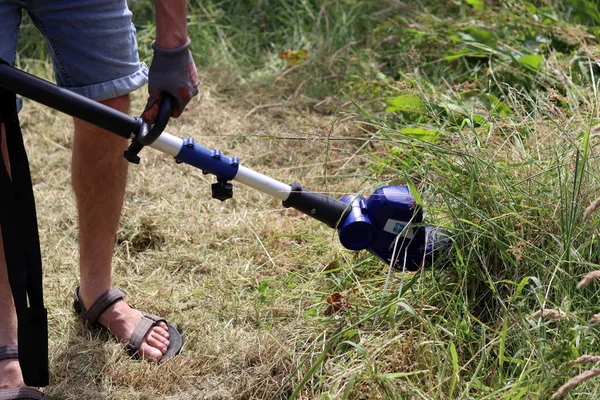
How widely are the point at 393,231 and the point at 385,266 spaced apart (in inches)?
12.1

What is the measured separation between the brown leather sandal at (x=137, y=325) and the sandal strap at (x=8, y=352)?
0.86 feet

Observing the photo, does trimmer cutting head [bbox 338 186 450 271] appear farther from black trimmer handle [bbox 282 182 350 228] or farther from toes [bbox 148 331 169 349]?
toes [bbox 148 331 169 349]

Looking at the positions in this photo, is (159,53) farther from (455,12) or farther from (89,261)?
(455,12)

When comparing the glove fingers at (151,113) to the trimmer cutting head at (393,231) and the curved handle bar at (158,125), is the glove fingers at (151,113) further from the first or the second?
the trimmer cutting head at (393,231)

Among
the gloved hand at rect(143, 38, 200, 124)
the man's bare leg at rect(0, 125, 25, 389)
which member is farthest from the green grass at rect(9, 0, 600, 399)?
the gloved hand at rect(143, 38, 200, 124)

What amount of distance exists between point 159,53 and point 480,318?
1088 millimetres

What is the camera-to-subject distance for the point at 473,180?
202cm

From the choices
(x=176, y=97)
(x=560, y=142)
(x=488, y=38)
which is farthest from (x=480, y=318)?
(x=488, y=38)

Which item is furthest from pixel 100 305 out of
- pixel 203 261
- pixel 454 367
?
pixel 454 367

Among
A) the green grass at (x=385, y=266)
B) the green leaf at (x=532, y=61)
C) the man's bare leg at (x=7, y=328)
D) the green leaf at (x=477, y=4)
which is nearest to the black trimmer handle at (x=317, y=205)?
the green grass at (x=385, y=266)

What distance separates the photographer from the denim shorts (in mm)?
1868

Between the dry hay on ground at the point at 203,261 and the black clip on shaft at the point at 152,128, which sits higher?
the black clip on shaft at the point at 152,128

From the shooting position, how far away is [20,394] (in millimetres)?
1973

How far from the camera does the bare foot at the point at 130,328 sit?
2182 mm
